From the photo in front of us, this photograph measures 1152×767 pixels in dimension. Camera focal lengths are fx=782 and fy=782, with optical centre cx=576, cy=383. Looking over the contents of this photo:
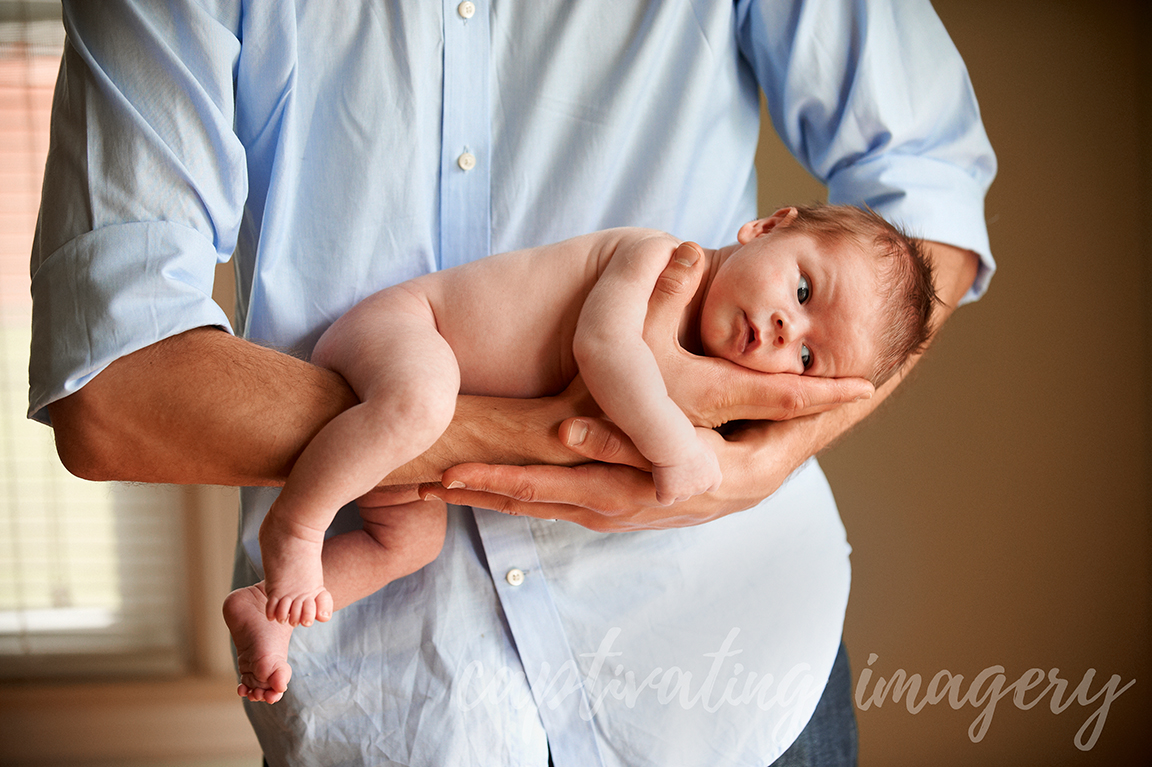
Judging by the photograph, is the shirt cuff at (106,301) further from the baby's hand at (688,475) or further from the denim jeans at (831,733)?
the denim jeans at (831,733)

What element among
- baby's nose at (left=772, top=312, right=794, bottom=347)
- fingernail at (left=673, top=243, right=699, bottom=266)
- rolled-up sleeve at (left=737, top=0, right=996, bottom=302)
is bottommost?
baby's nose at (left=772, top=312, right=794, bottom=347)

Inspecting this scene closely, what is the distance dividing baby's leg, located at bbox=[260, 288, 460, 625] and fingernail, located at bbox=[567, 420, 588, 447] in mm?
145

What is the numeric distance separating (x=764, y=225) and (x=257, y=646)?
34.4 inches

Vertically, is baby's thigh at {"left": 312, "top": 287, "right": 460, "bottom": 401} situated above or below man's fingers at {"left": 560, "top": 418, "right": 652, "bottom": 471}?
above

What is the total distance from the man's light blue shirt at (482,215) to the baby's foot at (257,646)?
109mm

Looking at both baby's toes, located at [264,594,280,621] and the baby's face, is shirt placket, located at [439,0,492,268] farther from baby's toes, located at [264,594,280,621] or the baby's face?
baby's toes, located at [264,594,280,621]

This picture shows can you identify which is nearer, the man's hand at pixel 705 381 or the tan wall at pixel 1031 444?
the man's hand at pixel 705 381

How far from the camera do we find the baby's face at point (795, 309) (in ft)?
3.32

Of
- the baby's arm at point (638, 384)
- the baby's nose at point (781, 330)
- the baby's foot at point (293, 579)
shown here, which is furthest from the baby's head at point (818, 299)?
the baby's foot at point (293, 579)

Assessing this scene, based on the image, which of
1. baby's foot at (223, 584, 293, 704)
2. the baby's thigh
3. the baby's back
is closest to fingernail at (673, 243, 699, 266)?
the baby's back

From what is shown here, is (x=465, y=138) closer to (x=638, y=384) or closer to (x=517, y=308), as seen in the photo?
(x=517, y=308)

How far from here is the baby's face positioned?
1.01 meters

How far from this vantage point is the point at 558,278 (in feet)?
Answer: 3.38

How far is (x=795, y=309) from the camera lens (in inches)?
40.3
